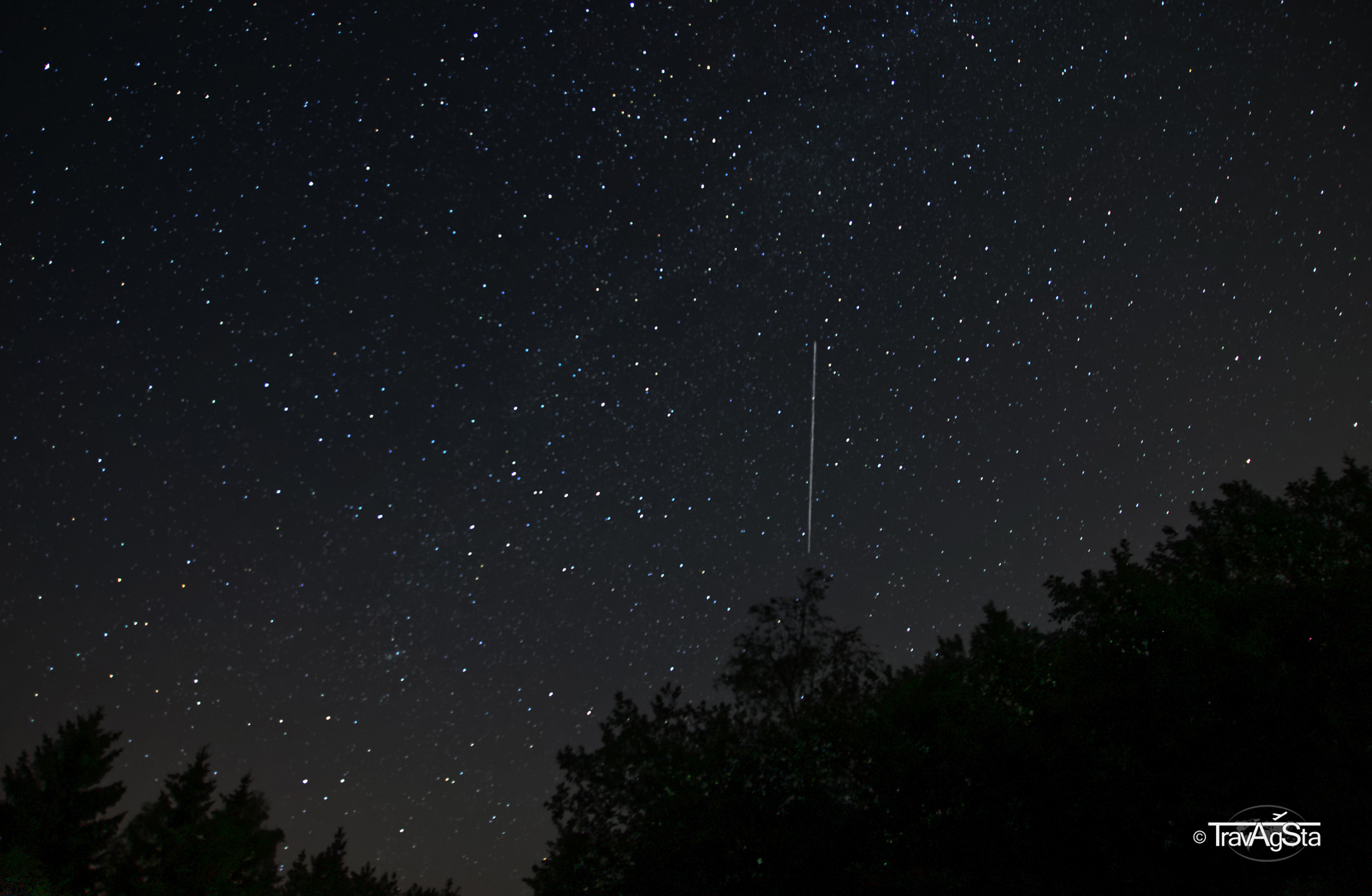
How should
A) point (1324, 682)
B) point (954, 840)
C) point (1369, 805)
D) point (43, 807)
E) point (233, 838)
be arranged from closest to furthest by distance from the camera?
point (1369, 805), point (1324, 682), point (954, 840), point (43, 807), point (233, 838)

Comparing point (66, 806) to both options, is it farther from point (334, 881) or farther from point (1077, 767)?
point (1077, 767)

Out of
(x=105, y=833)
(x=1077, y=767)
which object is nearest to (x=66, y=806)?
(x=105, y=833)

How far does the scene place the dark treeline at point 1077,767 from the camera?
34.0 feet

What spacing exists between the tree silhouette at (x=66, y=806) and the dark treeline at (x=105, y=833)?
3 cm

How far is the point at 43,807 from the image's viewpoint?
25.6 m

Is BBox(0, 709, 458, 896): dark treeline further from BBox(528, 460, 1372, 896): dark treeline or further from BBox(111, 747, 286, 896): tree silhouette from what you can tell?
BBox(528, 460, 1372, 896): dark treeline

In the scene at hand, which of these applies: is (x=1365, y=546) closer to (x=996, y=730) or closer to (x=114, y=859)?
(x=996, y=730)

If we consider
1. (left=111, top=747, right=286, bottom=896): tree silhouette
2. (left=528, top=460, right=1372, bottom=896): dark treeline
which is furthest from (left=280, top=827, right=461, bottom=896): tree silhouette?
(left=528, top=460, right=1372, bottom=896): dark treeline

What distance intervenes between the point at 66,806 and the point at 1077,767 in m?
33.9

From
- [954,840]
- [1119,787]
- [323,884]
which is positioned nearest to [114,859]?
[323,884]

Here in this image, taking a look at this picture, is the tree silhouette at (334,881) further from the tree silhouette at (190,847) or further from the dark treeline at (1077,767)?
the dark treeline at (1077,767)

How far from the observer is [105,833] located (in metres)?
26.6

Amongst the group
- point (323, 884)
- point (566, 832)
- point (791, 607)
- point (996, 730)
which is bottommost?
point (323, 884)

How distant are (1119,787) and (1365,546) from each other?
9.33 meters
